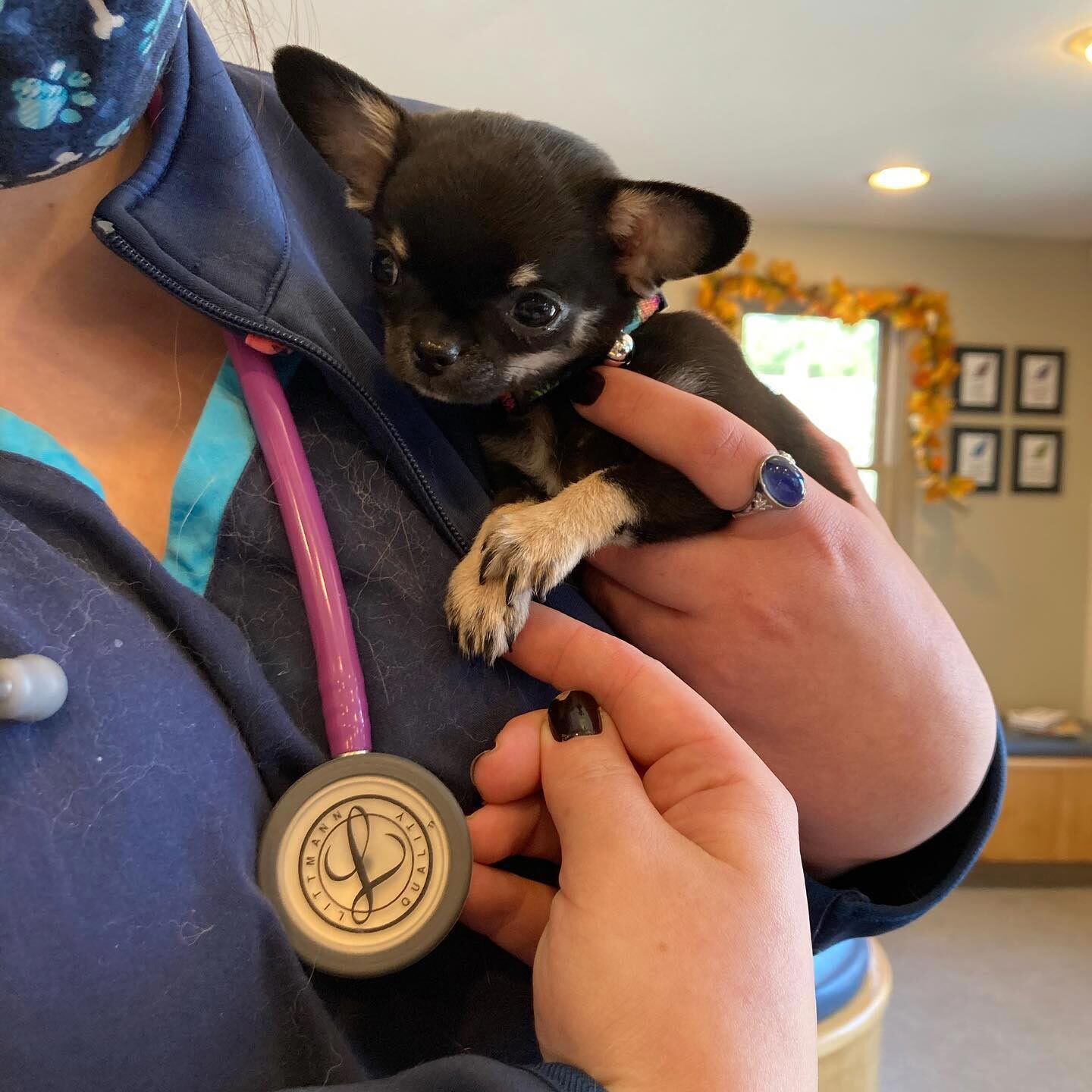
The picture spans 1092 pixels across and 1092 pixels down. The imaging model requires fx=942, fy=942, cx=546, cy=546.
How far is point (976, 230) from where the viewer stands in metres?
5.77

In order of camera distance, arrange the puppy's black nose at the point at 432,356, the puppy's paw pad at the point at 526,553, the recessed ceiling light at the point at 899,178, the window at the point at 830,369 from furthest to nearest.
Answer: the window at the point at 830,369, the recessed ceiling light at the point at 899,178, the puppy's black nose at the point at 432,356, the puppy's paw pad at the point at 526,553

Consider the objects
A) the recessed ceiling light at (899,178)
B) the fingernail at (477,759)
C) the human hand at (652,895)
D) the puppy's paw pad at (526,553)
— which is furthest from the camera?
the recessed ceiling light at (899,178)

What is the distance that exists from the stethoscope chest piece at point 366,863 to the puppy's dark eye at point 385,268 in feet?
2.11

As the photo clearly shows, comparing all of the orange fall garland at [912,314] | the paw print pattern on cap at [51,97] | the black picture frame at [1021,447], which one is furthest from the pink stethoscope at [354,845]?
the black picture frame at [1021,447]

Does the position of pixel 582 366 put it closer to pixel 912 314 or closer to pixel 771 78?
pixel 771 78

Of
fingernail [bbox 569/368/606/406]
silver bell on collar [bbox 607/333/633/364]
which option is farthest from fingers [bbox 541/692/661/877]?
silver bell on collar [bbox 607/333/633/364]

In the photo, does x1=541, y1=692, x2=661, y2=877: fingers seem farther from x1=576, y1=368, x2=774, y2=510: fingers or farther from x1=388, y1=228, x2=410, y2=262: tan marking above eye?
x1=388, y1=228, x2=410, y2=262: tan marking above eye

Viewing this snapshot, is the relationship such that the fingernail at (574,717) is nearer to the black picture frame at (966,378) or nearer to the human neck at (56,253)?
the human neck at (56,253)

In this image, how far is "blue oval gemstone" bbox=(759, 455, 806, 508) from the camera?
1.04 m

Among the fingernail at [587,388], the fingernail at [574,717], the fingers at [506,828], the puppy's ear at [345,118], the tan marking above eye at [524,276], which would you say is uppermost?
the puppy's ear at [345,118]

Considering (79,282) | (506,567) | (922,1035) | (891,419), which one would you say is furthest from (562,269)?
(891,419)

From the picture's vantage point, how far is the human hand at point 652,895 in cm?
60

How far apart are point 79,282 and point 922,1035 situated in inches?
178

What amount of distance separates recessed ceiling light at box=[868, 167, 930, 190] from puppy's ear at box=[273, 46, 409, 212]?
421 centimetres
